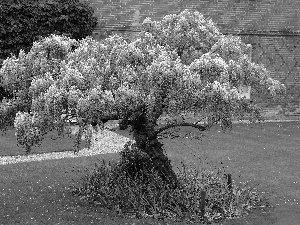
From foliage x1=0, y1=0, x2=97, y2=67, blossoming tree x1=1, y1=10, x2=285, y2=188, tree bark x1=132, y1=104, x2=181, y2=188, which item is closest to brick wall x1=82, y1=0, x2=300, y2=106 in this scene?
foliage x1=0, y1=0, x2=97, y2=67

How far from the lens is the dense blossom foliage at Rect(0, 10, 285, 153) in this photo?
324 inches

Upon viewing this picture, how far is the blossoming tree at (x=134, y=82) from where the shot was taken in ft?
27.1

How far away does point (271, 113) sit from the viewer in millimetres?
21406

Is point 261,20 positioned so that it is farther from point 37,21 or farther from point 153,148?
point 153,148

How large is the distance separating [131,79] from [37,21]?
1109 cm

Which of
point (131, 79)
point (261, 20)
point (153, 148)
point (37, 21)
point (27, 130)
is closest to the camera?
point (27, 130)

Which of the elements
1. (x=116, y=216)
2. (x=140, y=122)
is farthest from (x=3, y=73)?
(x=116, y=216)

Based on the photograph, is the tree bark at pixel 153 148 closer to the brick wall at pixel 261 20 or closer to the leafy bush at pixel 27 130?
the leafy bush at pixel 27 130

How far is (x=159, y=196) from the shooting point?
9805 millimetres

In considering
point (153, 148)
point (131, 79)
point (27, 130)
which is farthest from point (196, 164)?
point (27, 130)

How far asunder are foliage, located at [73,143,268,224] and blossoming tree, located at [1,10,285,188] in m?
0.81

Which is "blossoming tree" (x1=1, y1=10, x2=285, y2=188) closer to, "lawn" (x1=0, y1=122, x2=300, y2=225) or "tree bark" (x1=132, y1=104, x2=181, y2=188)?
"tree bark" (x1=132, y1=104, x2=181, y2=188)

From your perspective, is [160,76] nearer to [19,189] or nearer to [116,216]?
[116,216]

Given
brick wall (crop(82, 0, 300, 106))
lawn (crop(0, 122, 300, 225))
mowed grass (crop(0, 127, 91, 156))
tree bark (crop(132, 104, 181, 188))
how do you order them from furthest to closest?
brick wall (crop(82, 0, 300, 106)) → mowed grass (crop(0, 127, 91, 156)) → tree bark (crop(132, 104, 181, 188)) → lawn (crop(0, 122, 300, 225))
